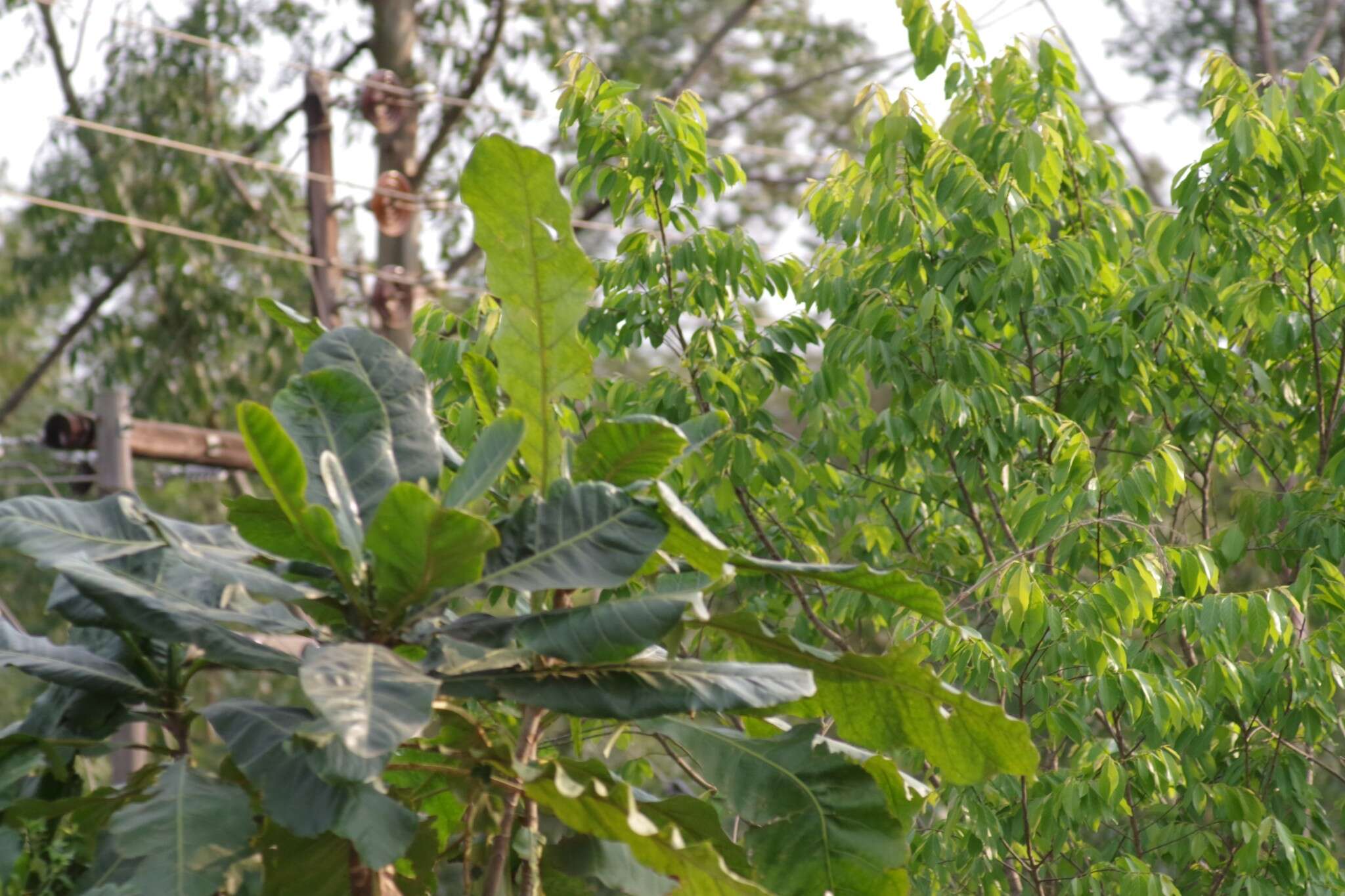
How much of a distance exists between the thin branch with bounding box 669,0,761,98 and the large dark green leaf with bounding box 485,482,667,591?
40.7 ft

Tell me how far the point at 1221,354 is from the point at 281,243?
11.3 meters

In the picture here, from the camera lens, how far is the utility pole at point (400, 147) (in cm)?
1096

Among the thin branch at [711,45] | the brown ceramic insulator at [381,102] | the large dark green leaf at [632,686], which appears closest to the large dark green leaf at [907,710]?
the large dark green leaf at [632,686]

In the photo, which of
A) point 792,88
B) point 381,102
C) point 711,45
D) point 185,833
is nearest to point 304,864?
point 185,833

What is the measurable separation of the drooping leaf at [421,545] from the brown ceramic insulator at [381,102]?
10145 millimetres

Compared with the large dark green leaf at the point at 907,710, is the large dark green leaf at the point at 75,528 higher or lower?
higher

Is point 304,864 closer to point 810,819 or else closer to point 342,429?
point 342,429

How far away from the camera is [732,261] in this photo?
4.37m

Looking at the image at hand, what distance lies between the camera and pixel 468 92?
1410 centimetres

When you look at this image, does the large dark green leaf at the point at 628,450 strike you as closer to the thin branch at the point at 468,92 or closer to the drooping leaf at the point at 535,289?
the drooping leaf at the point at 535,289

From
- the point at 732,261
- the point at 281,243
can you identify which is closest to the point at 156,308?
the point at 281,243

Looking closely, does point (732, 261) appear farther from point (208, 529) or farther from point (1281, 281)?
point (208, 529)

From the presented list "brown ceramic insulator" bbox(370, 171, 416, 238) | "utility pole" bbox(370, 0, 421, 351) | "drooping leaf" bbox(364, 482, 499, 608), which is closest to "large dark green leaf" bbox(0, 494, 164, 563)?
"drooping leaf" bbox(364, 482, 499, 608)

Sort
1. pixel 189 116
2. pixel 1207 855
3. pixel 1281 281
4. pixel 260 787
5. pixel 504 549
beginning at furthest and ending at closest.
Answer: pixel 189 116 → pixel 1281 281 → pixel 1207 855 → pixel 504 549 → pixel 260 787
